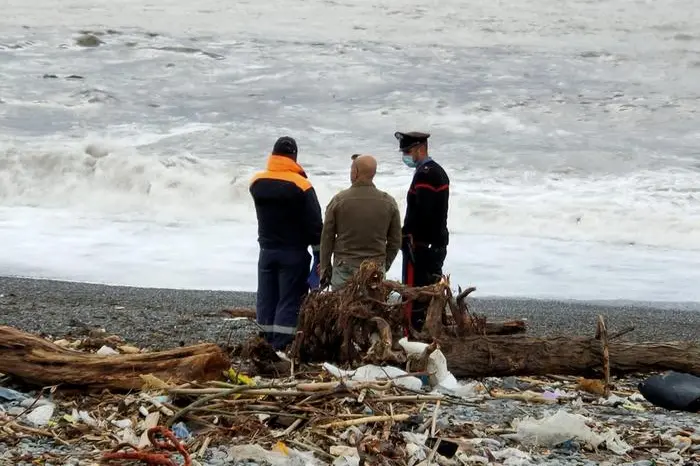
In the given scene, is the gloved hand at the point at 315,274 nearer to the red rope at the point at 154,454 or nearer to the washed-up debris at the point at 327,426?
the washed-up debris at the point at 327,426

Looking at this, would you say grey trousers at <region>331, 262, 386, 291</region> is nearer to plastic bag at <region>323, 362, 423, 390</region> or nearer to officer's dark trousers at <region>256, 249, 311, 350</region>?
officer's dark trousers at <region>256, 249, 311, 350</region>

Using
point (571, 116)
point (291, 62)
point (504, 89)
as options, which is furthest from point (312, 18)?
point (571, 116)

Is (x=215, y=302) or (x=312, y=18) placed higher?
(x=312, y=18)

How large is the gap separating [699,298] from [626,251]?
12.6ft

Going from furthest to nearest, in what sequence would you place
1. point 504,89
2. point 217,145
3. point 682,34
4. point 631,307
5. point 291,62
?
point 682,34
point 291,62
point 504,89
point 217,145
point 631,307

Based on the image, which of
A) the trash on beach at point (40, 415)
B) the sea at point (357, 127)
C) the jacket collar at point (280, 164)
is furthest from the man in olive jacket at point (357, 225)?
the sea at point (357, 127)

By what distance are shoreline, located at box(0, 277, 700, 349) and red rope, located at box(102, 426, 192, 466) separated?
137 inches

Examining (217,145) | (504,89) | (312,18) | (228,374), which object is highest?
(312,18)

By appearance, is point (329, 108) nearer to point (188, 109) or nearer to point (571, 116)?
point (188, 109)

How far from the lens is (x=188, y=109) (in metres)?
30.2

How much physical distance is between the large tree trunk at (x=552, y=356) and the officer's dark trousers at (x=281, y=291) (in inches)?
65.6

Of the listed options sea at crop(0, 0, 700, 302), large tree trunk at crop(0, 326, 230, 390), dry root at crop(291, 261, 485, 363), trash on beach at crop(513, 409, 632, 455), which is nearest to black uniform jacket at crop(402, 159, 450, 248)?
dry root at crop(291, 261, 485, 363)

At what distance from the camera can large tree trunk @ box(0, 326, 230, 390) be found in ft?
18.7

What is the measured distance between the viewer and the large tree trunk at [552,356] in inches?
260
